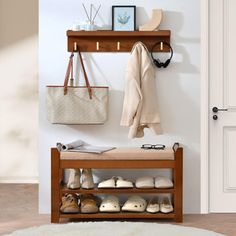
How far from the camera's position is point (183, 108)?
15.4 feet

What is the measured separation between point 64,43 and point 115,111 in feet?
2.25

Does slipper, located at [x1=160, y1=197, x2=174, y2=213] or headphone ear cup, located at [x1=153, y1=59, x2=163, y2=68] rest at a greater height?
headphone ear cup, located at [x1=153, y1=59, x2=163, y2=68]

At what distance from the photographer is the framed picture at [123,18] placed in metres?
4.58

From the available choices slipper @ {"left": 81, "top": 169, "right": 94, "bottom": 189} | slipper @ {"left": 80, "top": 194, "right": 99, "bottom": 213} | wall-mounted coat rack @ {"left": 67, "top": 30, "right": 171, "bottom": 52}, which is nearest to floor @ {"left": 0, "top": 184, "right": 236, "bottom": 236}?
slipper @ {"left": 80, "top": 194, "right": 99, "bottom": 213}

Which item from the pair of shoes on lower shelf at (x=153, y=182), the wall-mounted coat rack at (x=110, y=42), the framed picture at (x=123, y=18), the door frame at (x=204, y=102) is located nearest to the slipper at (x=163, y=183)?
the pair of shoes on lower shelf at (x=153, y=182)

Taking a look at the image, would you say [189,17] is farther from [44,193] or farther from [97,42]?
A: [44,193]

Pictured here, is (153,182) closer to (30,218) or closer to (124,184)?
(124,184)

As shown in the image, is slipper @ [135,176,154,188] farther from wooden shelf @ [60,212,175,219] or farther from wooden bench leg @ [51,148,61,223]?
wooden bench leg @ [51,148,61,223]

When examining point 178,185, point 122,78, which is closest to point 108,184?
point 178,185

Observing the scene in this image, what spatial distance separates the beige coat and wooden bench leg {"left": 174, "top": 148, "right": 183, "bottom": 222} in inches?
11.3

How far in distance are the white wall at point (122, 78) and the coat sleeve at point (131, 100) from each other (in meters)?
0.16

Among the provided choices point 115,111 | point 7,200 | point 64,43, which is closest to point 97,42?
point 64,43

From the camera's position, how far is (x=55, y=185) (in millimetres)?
4344

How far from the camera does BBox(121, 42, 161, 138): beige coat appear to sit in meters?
4.45
